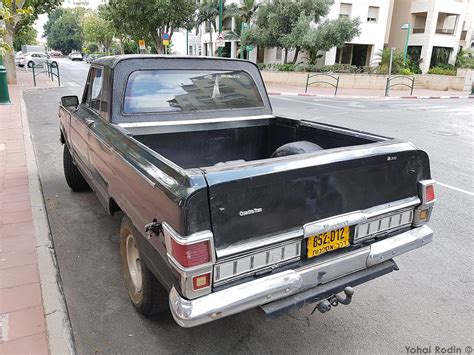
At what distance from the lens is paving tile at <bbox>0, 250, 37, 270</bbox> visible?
3711 mm

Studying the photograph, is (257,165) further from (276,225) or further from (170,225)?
(170,225)

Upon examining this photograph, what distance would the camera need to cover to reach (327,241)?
2.54 metres

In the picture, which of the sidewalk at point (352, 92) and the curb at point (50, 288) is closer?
the curb at point (50, 288)

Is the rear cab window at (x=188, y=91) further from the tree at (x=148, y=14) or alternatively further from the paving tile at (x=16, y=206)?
the tree at (x=148, y=14)

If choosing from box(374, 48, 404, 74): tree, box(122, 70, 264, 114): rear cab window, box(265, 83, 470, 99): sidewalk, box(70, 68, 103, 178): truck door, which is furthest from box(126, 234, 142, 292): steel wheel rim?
box(374, 48, 404, 74): tree

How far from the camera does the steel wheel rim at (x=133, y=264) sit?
A: 3.08 metres

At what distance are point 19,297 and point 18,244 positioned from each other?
1.03 meters

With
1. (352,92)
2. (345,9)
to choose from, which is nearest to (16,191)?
(352,92)

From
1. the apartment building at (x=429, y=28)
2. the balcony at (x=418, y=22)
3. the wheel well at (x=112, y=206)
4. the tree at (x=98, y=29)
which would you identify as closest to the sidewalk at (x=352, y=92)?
the apartment building at (x=429, y=28)

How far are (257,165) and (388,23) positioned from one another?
125ft

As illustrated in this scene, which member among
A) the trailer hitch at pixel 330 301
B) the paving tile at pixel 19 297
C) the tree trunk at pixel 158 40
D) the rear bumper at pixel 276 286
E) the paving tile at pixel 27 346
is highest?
the tree trunk at pixel 158 40

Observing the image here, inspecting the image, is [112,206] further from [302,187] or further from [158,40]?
[158,40]

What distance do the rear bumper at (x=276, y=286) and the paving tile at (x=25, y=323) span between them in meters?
1.30

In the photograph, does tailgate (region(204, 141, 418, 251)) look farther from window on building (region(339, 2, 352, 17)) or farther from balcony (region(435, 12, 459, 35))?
balcony (region(435, 12, 459, 35))
